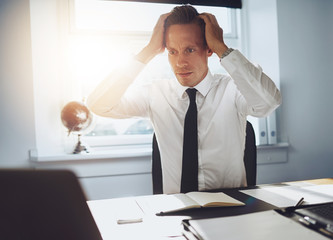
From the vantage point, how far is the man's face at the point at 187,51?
1.40 metres

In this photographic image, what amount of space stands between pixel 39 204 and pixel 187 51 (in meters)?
1.10

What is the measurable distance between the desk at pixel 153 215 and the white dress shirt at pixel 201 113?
290 mm

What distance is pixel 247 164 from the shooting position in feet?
4.75

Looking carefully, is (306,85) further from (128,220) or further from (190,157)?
(128,220)

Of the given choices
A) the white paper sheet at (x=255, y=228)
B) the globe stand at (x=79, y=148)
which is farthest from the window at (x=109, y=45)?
the white paper sheet at (x=255, y=228)

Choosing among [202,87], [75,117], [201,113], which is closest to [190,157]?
[201,113]

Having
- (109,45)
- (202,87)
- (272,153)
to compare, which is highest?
(109,45)

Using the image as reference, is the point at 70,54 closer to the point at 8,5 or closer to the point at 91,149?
the point at 8,5

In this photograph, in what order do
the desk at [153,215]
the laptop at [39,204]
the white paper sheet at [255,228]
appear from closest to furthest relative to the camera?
1. the laptop at [39,204]
2. the white paper sheet at [255,228]
3. the desk at [153,215]

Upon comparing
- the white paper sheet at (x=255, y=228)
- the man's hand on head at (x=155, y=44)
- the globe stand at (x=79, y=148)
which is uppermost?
the man's hand on head at (x=155, y=44)

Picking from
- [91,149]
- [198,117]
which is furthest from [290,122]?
[91,149]

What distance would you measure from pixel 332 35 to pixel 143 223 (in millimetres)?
2498

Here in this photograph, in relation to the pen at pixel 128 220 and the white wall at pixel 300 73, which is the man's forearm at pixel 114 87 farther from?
the white wall at pixel 300 73

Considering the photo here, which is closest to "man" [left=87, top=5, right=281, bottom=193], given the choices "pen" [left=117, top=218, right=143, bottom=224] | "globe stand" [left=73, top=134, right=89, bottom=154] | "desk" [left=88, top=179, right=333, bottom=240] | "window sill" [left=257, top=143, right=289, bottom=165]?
"desk" [left=88, top=179, right=333, bottom=240]
